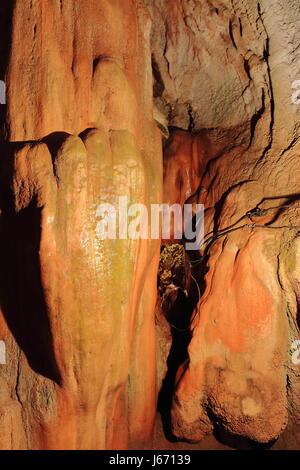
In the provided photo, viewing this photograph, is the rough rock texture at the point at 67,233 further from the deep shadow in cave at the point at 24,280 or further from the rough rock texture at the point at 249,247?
the rough rock texture at the point at 249,247

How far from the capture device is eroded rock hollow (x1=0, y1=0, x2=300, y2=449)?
2.85 meters

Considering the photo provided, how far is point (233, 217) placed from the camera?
3637 millimetres

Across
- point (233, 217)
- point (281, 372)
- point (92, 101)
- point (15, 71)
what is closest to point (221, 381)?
point (281, 372)

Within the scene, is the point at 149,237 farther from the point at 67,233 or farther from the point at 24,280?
the point at 24,280

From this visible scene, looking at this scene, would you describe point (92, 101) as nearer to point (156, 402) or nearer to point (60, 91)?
point (60, 91)

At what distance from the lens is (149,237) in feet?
11.3

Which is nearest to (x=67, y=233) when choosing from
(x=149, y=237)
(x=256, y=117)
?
(x=149, y=237)

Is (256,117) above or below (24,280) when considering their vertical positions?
above

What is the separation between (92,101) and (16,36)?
0.68 meters

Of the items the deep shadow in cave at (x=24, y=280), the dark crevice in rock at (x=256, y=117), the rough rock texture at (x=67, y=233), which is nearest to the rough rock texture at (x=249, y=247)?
the dark crevice in rock at (x=256, y=117)

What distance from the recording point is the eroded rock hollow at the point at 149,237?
9.36 feet

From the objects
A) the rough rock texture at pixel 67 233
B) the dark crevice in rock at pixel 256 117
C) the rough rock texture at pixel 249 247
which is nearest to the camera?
the rough rock texture at pixel 67 233

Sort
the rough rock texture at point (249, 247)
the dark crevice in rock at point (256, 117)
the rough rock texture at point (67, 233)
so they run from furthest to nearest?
the dark crevice in rock at point (256, 117) → the rough rock texture at point (249, 247) → the rough rock texture at point (67, 233)

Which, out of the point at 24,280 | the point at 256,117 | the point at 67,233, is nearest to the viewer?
the point at 67,233
